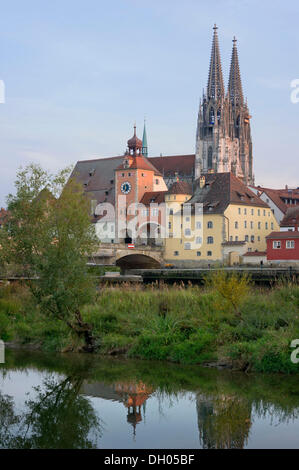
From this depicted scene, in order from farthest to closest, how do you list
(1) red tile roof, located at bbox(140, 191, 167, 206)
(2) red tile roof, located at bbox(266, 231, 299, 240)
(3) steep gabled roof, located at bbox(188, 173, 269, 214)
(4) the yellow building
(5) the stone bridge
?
(1) red tile roof, located at bbox(140, 191, 167, 206) → (3) steep gabled roof, located at bbox(188, 173, 269, 214) → (4) the yellow building → (5) the stone bridge → (2) red tile roof, located at bbox(266, 231, 299, 240)

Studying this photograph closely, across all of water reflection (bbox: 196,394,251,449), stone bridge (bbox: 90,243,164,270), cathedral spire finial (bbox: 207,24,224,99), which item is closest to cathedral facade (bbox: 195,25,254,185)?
cathedral spire finial (bbox: 207,24,224,99)

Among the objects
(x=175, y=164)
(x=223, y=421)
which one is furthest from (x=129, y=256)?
(x=175, y=164)

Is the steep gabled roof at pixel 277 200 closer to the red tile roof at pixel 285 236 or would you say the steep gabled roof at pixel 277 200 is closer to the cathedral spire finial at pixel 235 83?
the red tile roof at pixel 285 236

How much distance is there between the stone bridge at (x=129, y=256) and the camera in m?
68.3

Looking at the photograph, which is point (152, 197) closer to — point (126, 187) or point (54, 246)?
point (126, 187)

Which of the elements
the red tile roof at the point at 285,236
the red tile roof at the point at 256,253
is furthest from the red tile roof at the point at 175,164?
the red tile roof at the point at 285,236

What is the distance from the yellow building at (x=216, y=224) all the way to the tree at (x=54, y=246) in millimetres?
50757

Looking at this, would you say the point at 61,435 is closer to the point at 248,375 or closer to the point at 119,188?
the point at 248,375

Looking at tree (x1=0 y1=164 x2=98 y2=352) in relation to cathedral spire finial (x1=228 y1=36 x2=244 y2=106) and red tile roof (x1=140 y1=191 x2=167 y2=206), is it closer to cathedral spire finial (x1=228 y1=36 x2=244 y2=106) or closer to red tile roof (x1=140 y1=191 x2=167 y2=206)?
red tile roof (x1=140 y1=191 x2=167 y2=206)

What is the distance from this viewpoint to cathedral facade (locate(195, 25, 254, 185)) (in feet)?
413

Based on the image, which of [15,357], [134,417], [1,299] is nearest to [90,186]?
[1,299]

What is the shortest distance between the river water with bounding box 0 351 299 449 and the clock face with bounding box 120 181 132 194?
68929 mm

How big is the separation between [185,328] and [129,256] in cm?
5113
